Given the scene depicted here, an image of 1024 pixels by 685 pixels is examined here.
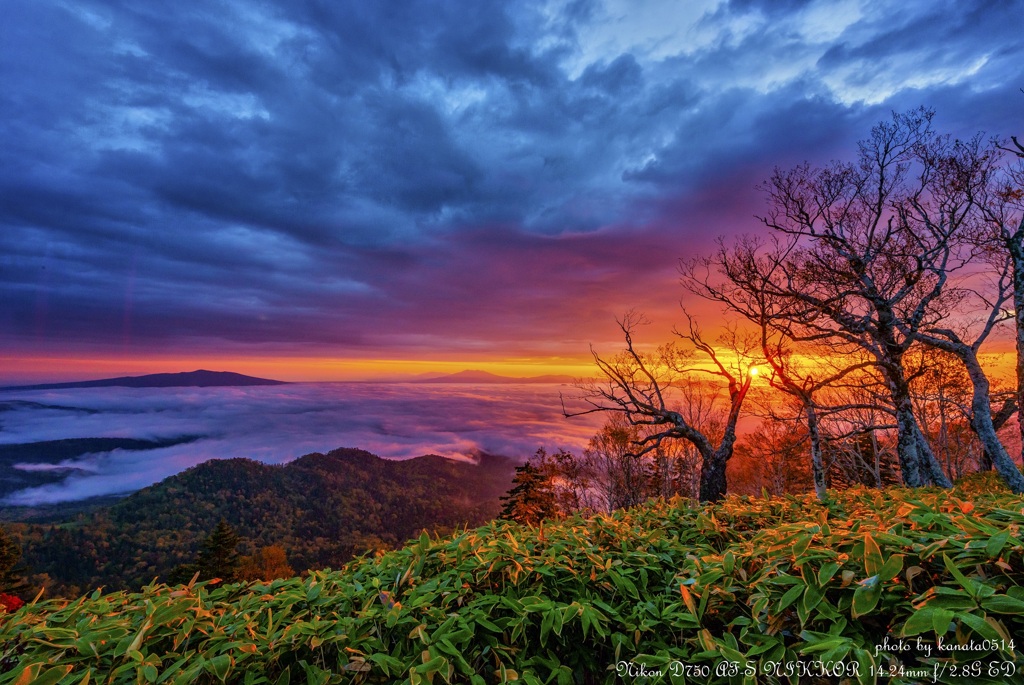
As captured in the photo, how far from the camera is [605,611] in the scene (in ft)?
6.93

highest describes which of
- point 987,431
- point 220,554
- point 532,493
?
point 987,431

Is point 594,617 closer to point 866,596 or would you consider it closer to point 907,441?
point 866,596

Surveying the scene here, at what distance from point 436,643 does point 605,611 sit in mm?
781

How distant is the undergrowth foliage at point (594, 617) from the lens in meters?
1.50

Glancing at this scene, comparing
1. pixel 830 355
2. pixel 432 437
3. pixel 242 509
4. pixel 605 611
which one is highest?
pixel 830 355

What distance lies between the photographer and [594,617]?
75.7 inches

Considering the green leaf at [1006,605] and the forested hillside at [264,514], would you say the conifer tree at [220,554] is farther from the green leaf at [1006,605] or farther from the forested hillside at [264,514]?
the green leaf at [1006,605]

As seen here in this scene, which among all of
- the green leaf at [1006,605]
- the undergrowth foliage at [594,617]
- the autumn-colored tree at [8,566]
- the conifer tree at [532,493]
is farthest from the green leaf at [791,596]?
the autumn-colored tree at [8,566]

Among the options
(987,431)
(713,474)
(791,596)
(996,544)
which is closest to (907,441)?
(987,431)

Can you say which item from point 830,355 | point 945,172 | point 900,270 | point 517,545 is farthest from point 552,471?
point 517,545

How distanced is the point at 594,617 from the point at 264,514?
73.9 metres

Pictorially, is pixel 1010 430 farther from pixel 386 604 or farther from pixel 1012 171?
pixel 386 604

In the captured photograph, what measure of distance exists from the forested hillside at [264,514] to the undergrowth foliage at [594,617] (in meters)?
47.3

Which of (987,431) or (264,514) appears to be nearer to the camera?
(987,431)
